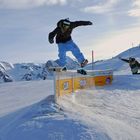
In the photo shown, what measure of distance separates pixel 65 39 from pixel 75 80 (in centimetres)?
224

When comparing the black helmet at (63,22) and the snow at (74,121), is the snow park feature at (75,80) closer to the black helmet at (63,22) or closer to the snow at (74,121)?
the snow at (74,121)

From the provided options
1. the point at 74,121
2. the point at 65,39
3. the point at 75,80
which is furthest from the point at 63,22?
the point at 74,121

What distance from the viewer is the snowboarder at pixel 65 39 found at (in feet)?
36.3

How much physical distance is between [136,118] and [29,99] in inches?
195

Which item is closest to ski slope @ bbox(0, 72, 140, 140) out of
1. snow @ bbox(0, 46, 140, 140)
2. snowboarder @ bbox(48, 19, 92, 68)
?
snow @ bbox(0, 46, 140, 140)

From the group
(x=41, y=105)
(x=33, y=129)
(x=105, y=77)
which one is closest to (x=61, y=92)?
(x=41, y=105)

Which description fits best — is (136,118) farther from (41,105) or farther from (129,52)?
(129,52)

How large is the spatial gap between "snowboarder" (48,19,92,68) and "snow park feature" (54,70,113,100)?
0.54 m

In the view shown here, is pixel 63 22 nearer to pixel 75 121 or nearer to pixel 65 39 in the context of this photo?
pixel 65 39

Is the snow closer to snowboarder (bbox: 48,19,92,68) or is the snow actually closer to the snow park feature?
the snow park feature

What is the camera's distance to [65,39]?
36.8ft

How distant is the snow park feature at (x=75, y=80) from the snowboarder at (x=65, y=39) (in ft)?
1.76

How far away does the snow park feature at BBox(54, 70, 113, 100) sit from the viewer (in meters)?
10.4

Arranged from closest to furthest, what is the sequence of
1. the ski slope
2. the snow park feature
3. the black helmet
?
the ski slope
the snow park feature
the black helmet
